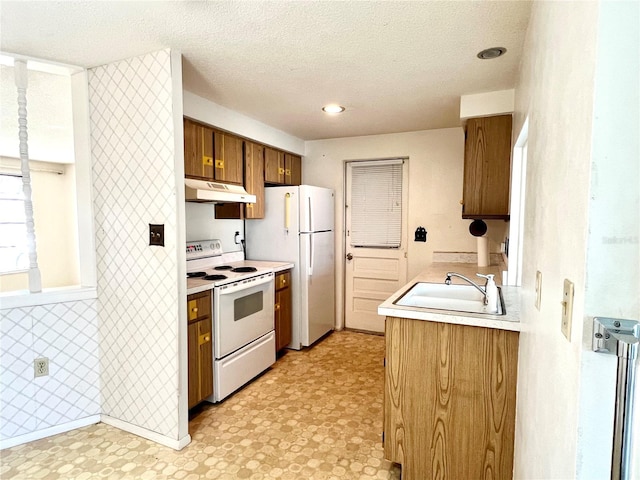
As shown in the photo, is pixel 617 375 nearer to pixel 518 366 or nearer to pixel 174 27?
pixel 518 366

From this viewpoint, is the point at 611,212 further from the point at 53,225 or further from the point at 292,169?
the point at 53,225

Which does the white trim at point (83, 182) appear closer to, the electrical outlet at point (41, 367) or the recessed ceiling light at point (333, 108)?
the electrical outlet at point (41, 367)

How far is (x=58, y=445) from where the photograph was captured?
6.98 feet

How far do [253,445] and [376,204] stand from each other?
281 centimetres

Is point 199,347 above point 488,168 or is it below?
below

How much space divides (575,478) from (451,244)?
10.6 feet

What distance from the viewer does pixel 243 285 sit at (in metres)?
2.80

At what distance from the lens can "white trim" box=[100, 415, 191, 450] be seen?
2.10 metres

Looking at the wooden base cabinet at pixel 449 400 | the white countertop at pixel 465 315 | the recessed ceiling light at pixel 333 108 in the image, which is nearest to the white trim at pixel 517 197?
the white countertop at pixel 465 315

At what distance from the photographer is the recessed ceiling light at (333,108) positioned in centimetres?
295

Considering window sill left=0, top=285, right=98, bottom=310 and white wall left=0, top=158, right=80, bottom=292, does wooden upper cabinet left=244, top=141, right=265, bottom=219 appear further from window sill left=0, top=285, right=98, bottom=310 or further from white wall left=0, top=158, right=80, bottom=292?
white wall left=0, top=158, right=80, bottom=292

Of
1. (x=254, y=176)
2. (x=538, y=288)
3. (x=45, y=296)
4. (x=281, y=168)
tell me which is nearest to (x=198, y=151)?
(x=254, y=176)

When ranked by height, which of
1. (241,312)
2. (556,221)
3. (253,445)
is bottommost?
(253,445)

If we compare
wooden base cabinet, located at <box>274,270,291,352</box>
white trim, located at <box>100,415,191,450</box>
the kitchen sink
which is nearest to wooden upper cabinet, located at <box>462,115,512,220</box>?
the kitchen sink
